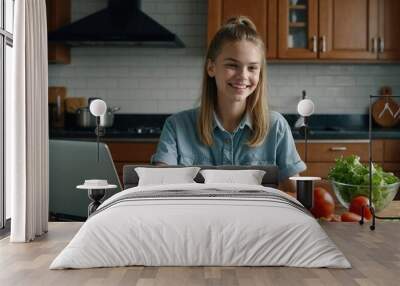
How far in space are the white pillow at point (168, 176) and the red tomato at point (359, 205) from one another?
0.83 meters

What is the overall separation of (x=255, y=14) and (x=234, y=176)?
2800mm

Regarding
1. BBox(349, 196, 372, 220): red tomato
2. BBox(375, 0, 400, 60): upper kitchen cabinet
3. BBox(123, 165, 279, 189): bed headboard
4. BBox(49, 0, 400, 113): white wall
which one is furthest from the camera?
BBox(49, 0, 400, 113): white wall

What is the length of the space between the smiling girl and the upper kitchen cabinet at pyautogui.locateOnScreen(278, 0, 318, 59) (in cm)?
231

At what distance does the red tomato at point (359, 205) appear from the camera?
9.70 feet

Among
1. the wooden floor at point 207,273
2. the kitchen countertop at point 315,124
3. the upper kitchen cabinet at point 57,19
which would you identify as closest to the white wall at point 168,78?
the kitchen countertop at point 315,124

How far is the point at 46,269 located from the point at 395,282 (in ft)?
4.36

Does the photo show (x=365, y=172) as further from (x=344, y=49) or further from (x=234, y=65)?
(x=344, y=49)

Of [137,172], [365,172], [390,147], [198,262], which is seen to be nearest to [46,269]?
[198,262]

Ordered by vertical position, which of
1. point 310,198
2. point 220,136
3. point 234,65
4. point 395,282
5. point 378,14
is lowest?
point 395,282

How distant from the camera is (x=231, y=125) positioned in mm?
3658

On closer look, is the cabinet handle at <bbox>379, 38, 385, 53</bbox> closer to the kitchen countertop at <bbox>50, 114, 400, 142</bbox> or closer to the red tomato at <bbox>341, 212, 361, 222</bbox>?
the kitchen countertop at <bbox>50, 114, 400, 142</bbox>

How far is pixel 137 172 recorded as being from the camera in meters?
3.59

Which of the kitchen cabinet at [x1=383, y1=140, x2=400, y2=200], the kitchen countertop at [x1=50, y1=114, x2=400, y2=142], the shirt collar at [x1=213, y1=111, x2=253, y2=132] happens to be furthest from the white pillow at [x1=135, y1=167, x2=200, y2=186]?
the kitchen cabinet at [x1=383, y1=140, x2=400, y2=200]

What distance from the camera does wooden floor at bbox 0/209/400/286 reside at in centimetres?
253
